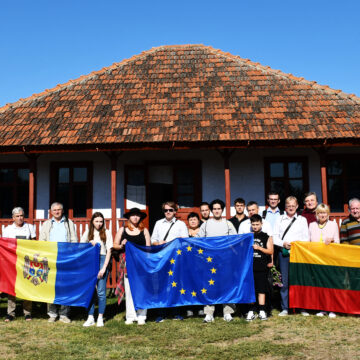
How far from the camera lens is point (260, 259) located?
20.3ft

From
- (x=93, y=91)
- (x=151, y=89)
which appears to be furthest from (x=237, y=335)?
(x=93, y=91)

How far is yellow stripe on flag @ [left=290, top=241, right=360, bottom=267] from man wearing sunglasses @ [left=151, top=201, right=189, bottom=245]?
6.35 ft

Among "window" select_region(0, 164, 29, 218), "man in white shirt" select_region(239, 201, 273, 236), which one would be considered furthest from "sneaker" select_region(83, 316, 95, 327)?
"window" select_region(0, 164, 29, 218)

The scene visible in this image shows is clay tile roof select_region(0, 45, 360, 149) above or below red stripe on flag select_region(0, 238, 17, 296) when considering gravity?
above

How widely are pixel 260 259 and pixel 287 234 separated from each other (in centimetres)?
66

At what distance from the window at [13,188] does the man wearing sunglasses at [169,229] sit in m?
6.63

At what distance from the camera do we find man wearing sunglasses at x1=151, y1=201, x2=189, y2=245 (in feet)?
21.2

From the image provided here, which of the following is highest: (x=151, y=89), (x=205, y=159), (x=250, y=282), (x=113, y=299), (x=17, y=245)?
(x=151, y=89)

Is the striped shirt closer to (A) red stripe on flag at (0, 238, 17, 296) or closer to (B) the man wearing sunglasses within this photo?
(B) the man wearing sunglasses

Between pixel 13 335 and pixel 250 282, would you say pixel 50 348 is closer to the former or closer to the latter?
pixel 13 335

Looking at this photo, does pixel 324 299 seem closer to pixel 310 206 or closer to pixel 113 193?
pixel 310 206

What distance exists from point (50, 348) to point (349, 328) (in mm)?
4295

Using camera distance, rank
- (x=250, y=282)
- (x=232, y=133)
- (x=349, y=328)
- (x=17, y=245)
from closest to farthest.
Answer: (x=349, y=328)
(x=250, y=282)
(x=17, y=245)
(x=232, y=133)

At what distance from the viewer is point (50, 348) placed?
16.3ft
